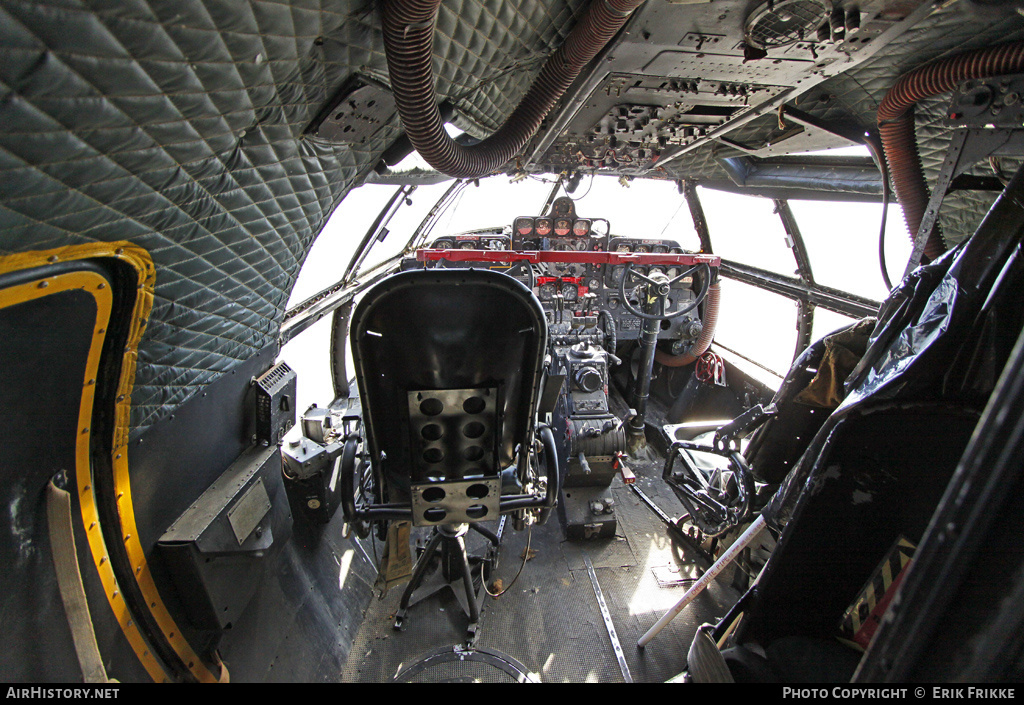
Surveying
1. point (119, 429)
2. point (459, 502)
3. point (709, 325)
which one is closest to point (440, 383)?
point (459, 502)

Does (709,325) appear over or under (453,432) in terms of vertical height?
over

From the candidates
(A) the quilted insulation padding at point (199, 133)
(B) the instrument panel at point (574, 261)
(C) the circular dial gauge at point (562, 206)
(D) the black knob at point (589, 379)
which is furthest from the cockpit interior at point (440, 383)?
(C) the circular dial gauge at point (562, 206)

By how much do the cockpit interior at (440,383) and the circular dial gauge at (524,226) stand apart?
2051mm

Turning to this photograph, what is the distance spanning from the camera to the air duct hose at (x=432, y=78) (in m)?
1.22

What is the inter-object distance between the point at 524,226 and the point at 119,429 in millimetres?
4266

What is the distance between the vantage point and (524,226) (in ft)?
16.2

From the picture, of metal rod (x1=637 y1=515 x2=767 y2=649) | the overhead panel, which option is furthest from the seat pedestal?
the overhead panel

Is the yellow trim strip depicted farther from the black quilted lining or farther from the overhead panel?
the overhead panel

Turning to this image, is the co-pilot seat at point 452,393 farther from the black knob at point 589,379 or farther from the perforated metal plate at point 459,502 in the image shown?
the black knob at point 589,379

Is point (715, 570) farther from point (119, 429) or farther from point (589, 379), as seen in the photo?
point (119, 429)

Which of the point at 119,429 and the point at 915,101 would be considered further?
the point at 915,101

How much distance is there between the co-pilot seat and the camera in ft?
5.07

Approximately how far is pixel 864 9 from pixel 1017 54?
2.13 feet

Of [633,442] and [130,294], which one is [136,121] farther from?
[633,442]
